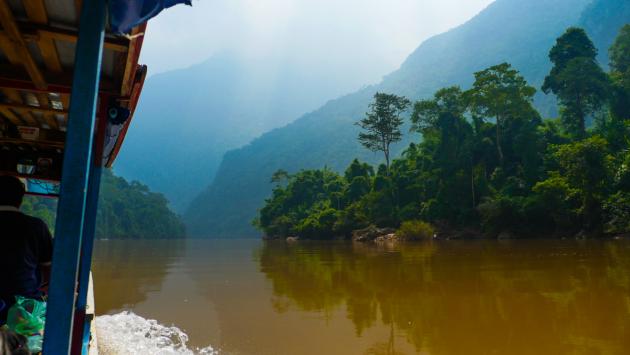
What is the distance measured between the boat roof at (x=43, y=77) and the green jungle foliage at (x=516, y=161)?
27163 mm

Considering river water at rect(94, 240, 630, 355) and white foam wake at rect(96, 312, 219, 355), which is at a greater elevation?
river water at rect(94, 240, 630, 355)

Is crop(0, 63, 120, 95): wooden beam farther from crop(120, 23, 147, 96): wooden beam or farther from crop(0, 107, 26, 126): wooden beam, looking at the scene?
crop(0, 107, 26, 126): wooden beam

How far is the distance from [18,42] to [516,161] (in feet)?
124

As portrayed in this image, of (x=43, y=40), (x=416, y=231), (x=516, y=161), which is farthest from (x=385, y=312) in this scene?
(x=516, y=161)

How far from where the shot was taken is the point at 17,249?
7.08 ft

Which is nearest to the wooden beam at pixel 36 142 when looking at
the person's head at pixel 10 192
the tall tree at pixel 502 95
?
the person's head at pixel 10 192

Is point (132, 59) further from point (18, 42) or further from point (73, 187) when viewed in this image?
point (73, 187)

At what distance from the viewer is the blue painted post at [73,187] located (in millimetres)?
1766

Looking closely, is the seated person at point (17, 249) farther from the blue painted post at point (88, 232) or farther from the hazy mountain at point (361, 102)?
the hazy mountain at point (361, 102)

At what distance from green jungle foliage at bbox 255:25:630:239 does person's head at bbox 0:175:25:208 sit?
90.9 feet

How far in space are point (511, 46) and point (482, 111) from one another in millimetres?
107391

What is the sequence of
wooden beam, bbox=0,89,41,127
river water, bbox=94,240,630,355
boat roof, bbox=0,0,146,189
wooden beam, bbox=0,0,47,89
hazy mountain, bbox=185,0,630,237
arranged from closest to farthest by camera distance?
1. wooden beam, bbox=0,0,47,89
2. boat roof, bbox=0,0,146,189
3. wooden beam, bbox=0,89,41,127
4. river water, bbox=94,240,630,355
5. hazy mountain, bbox=185,0,630,237

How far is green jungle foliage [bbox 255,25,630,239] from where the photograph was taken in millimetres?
25266

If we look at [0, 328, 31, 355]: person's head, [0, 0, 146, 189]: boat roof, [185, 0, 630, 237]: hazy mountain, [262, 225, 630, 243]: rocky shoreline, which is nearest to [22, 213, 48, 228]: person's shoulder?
[0, 328, 31, 355]: person's head
